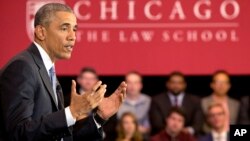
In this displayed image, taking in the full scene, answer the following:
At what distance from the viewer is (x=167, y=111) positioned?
23.4 ft

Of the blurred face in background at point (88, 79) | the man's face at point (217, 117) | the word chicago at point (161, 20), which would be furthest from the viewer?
the word chicago at point (161, 20)

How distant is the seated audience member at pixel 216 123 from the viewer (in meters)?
6.73

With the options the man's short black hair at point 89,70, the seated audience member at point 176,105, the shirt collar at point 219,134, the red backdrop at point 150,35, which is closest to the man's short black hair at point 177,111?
the seated audience member at point 176,105

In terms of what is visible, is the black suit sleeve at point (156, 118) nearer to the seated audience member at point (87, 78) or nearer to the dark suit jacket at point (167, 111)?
the dark suit jacket at point (167, 111)

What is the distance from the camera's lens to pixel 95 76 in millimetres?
7086

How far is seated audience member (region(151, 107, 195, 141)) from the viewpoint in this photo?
671cm

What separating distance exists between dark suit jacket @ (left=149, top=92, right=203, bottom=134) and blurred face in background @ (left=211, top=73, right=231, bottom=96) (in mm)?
234

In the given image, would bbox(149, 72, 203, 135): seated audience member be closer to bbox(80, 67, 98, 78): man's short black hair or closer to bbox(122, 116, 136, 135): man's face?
bbox(122, 116, 136, 135): man's face

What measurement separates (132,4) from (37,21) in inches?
181

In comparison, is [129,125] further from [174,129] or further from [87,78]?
[87,78]

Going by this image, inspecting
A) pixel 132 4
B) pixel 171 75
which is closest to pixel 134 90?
pixel 171 75

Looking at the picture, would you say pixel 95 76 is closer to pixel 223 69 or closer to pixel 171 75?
pixel 171 75

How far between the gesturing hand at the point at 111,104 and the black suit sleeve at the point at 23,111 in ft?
1.06

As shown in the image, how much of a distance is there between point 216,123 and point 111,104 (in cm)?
383
